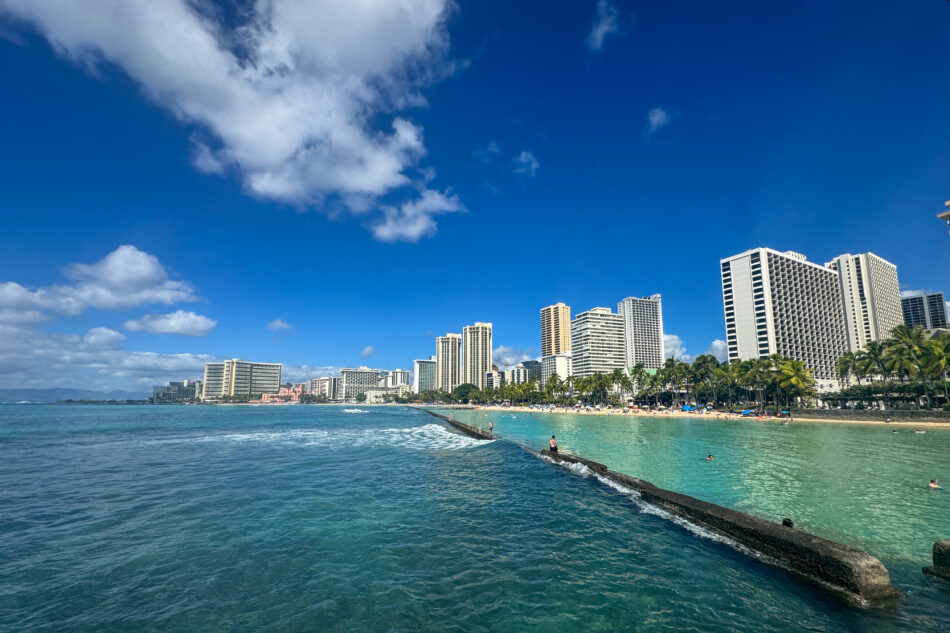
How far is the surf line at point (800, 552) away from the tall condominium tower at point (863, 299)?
8108 inches

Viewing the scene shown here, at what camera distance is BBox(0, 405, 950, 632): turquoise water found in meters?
8.70

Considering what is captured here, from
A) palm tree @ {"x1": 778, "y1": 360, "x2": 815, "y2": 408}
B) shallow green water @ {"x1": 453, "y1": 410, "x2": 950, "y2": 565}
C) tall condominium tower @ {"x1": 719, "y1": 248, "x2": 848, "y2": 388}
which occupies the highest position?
tall condominium tower @ {"x1": 719, "y1": 248, "x2": 848, "y2": 388}

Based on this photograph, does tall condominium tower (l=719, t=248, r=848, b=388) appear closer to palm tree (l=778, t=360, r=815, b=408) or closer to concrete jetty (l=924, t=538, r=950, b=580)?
palm tree (l=778, t=360, r=815, b=408)

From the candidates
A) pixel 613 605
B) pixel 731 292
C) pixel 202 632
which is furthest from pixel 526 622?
pixel 731 292

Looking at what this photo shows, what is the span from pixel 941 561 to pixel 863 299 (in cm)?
21533

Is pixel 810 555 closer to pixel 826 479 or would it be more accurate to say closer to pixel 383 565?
pixel 383 565

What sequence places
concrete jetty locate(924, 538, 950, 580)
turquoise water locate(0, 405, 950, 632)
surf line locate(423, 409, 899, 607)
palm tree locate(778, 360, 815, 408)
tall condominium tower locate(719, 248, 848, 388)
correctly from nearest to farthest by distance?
turquoise water locate(0, 405, 950, 632) < surf line locate(423, 409, 899, 607) < concrete jetty locate(924, 538, 950, 580) < palm tree locate(778, 360, 815, 408) < tall condominium tower locate(719, 248, 848, 388)

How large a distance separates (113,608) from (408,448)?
30736 millimetres

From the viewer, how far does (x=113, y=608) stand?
934 cm

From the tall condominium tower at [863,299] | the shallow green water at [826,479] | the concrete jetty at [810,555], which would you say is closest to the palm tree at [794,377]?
the shallow green water at [826,479]

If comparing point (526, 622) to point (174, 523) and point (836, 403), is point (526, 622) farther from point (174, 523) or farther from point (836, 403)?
point (836, 403)

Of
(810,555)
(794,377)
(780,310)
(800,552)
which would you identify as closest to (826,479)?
(800,552)

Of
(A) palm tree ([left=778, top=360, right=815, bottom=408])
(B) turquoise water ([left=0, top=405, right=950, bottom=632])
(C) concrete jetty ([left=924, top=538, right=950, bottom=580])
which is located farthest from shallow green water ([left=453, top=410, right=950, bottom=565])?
(A) palm tree ([left=778, top=360, right=815, bottom=408])

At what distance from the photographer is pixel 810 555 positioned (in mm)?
10320
